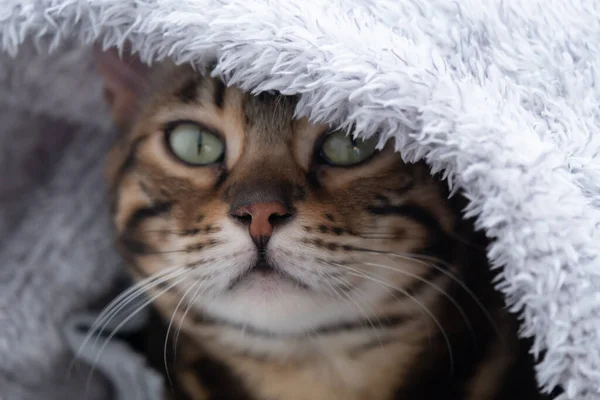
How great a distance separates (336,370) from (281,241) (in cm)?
23

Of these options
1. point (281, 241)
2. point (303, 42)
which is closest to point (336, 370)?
point (281, 241)

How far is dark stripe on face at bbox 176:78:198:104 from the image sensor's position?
790 millimetres

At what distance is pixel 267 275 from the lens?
0.70 metres

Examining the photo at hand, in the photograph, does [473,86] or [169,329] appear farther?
[169,329]

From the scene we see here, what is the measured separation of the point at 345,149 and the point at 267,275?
154mm

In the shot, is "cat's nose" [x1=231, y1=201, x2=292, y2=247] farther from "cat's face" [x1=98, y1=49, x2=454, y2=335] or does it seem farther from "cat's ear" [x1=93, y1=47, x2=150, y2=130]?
"cat's ear" [x1=93, y1=47, x2=150, y2=130]

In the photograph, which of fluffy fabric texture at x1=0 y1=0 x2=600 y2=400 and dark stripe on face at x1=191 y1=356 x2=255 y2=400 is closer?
fluffy fabric texture at x1=0 y1=0 x2=600 y2=400

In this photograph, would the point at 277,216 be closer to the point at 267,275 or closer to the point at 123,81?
the point at 267,275

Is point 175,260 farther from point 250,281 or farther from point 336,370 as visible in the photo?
point 336,370

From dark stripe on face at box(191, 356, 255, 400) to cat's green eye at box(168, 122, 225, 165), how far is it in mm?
260

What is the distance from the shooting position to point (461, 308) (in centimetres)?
81

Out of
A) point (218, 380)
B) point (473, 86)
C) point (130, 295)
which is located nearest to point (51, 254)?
point (130, 295)

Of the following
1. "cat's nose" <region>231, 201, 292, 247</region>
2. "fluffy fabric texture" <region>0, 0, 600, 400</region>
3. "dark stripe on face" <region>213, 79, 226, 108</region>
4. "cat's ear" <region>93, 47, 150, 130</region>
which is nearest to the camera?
"fluffy fabric texture" <region>0, 0, 600, 400</region>

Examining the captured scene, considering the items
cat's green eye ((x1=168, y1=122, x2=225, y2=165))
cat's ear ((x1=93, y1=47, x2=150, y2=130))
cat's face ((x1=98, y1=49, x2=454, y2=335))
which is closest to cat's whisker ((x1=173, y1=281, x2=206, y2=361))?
cat's face ((x1=98, y1=49, x2=454, y2=335))
